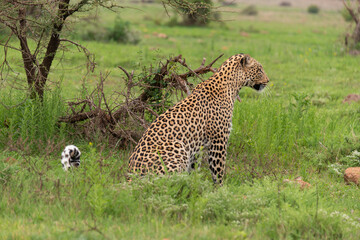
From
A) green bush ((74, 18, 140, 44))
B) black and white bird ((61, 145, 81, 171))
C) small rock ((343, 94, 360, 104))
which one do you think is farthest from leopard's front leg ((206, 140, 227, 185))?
green bush ((74, 18, 140, 44))

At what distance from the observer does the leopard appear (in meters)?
5.91

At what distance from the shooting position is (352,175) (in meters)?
7.25

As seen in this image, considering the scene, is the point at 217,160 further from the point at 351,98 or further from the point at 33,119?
the point at 351,98

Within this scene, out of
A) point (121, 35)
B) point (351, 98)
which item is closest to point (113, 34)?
point (121, 35)

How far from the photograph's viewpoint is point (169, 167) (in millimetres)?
5816

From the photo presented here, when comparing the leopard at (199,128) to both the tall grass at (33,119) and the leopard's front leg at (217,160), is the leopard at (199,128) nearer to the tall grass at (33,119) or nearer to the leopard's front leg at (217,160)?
the leopard's front leg at (217,160)

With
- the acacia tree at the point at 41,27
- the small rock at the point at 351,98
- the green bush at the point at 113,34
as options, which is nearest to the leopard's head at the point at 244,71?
the acacia tree at the point at 41,27

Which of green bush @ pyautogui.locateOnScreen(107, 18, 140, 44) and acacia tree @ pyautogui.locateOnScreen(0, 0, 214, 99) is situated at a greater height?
acacia tree @ pyautogui.locateOnScreen(0, 0, 214, 99)

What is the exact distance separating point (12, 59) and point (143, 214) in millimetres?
4763

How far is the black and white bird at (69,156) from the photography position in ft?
19.6

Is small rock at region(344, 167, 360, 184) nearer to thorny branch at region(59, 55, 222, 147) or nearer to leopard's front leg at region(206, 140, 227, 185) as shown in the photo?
leopard's front leg at region(206, 140, 227, 185)

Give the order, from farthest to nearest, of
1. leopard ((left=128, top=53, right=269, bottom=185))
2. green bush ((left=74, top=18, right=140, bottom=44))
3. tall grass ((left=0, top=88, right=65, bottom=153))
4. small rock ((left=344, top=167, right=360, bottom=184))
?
1. green bush ((left=74, top=18, right=140, bottom=44))
2. tall grass ((left=0, top=88, right=65, bottom=153))
3. small rock ((left=344, top=167, right=360, bottom=184))
4. leopard ((left=128, top=53, right=269, bottom=185))

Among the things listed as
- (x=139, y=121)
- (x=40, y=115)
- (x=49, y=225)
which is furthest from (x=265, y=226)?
(x=40, y=115)

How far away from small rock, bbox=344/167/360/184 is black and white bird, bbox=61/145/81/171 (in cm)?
376
